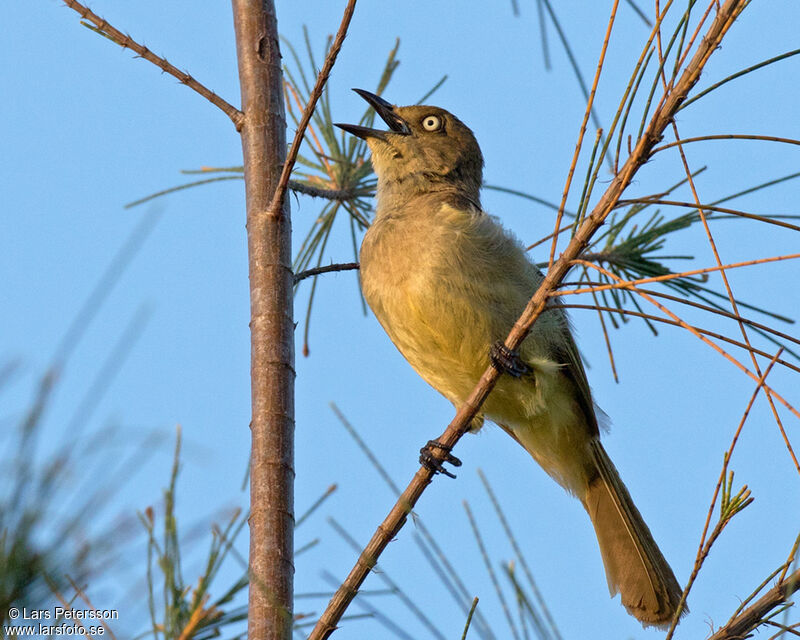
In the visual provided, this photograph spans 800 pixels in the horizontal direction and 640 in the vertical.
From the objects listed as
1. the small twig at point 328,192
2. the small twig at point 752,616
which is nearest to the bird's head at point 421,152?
the small twig at point 328,192

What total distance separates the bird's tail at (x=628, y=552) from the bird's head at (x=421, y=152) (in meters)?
1.58

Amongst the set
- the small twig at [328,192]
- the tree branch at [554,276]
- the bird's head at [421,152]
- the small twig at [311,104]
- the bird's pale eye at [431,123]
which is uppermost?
the bird's pale eye at [431,123]

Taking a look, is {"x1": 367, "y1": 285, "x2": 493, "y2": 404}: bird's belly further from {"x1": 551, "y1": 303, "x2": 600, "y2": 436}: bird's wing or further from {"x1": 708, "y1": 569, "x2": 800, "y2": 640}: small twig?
{"x1": 708, "y1": 569, "x2": 800, "y2": 640}: small twig

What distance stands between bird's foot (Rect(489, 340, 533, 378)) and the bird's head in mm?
1102

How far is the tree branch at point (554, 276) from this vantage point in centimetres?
251

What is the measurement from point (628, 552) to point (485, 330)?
136 cm

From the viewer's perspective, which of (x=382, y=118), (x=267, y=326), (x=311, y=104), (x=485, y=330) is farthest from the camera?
(x=382, y=118)

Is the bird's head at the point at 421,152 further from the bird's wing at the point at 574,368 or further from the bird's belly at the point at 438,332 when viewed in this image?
the bird's wing at the point at 574,368

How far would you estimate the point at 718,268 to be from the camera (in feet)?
7.48

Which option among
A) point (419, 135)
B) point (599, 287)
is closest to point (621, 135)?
point (599, 287)

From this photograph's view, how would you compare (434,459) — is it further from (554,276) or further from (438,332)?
(554,276)

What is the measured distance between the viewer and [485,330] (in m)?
4.62

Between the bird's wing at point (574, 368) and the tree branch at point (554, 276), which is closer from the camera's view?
the tree branch at point (554, 276)

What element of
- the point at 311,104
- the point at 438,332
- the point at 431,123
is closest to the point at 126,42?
the point at 311,104
